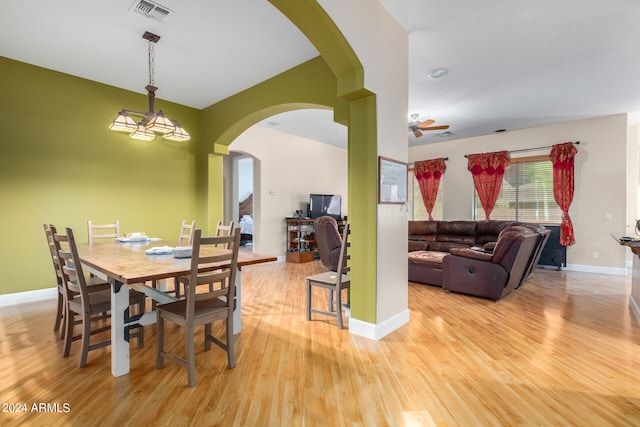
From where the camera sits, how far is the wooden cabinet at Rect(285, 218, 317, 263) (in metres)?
6.94

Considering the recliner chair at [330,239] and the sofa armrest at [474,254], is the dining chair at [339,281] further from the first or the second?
the sofa armrest at [474,254]

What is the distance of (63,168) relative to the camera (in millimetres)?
4078

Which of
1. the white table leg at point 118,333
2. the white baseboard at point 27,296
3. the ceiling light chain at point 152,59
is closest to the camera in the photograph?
the white table leg at point 118,333

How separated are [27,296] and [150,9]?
361cm

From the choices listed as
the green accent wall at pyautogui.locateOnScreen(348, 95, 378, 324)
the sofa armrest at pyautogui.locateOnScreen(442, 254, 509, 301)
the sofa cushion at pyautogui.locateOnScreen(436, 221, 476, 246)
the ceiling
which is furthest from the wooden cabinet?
the green accent wall at pyautogui.locateOnScreen(348, 95, 378, 324)

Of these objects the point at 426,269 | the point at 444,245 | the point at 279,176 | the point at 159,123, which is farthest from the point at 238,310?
the point at 444,245

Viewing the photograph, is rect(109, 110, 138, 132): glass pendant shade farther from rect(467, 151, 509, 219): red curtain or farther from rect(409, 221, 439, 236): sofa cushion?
rect(467, 151, 509, 219): red curtain

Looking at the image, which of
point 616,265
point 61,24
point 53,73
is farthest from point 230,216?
point 616,265

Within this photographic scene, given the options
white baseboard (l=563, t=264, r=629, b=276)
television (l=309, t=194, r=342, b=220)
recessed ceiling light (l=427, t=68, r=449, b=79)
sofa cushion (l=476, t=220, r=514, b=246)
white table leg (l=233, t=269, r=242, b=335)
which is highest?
recessed ceiling light (l=427, t=68, r=449, b=79)

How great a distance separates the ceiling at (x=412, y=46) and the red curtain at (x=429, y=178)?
8.95ft

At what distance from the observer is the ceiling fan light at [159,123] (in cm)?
304

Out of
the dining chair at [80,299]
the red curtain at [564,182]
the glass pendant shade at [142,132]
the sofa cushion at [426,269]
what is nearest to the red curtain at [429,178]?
the red curtain at [564,182]

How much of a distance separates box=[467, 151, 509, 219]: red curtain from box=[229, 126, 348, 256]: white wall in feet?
11.4

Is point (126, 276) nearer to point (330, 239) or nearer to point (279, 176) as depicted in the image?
point (330, 239)
